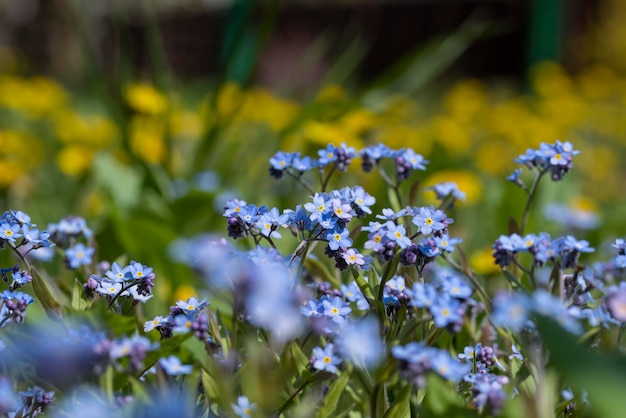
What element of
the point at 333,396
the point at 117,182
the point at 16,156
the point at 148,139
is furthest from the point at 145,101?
the point at 333,396

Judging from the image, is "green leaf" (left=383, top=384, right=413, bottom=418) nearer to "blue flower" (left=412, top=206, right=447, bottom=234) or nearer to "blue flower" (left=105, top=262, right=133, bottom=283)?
"blue flower" (left=412, top=206, right=447, bottom=234)

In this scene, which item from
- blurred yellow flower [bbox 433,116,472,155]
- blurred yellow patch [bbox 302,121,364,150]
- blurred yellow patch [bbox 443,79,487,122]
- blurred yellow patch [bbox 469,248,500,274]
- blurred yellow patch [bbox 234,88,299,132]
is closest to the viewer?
blurred yellow patch [bbox 469,248,500,274]

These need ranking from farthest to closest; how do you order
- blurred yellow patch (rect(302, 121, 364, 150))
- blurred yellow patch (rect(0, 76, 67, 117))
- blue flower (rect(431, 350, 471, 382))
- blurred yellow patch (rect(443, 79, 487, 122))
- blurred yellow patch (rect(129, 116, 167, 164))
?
blurred yellow patch (rect(443, 79, 487, 122)) → blurred yellow patch (rect(0, 76, 67, 117)) → blurred yellow patch (rect(129, 116, 167, 164)) → blurred yellow patch (rect(302, 121, 364, 150)) → blue flower (rect(431, 350, 471, 382))

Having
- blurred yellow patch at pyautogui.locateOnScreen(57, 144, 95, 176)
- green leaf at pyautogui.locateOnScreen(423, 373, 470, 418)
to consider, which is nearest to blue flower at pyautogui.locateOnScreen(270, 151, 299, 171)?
green leaf at pyautogui.locateOnScreen(423, 373, 470, 418)

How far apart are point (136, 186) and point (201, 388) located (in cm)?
161

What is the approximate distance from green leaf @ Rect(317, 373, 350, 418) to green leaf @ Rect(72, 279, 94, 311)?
39 centimetres

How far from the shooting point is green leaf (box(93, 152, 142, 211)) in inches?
95.7

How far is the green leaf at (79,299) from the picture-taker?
1100 mm

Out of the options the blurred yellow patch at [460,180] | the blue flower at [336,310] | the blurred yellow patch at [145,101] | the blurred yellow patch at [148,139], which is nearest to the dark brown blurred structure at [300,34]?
the blurred yellow patch at [148,139]

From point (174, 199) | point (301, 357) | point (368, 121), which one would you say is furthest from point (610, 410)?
point (368, 121)

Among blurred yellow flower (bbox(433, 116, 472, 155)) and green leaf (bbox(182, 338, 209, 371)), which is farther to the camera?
blurred yellow flower (bbox(433, 116, 472, 155))

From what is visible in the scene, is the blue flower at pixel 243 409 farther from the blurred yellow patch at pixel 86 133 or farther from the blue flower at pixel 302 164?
the blurred yellow patch at pixel 86 133

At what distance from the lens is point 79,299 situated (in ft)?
3.62

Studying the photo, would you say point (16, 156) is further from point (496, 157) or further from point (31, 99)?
point (496, 157)
